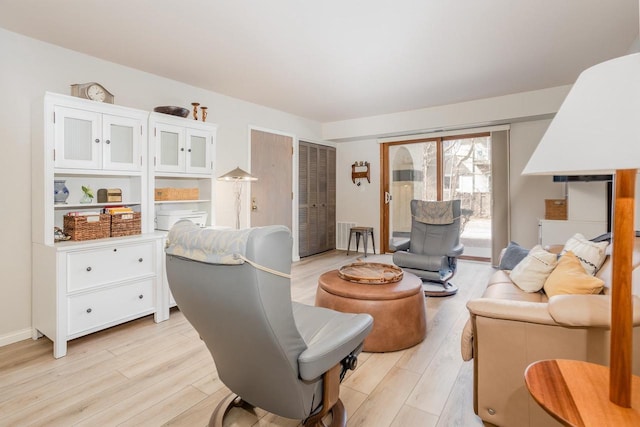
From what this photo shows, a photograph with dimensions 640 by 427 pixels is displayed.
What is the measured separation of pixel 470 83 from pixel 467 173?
182cm

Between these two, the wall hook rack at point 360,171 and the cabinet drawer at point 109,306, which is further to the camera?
the wall hook rack at point 360,171

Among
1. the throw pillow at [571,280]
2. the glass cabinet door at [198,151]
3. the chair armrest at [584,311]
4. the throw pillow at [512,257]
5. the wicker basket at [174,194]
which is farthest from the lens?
the glass cabinet door at [198,151]

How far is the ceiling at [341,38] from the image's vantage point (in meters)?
2.35

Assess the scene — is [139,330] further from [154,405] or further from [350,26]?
[350,26]

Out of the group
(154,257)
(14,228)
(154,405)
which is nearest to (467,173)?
(154,257)

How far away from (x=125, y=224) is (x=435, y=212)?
340cm

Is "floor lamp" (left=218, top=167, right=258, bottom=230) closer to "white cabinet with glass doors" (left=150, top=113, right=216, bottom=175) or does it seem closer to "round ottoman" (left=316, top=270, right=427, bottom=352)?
"white cabinet with glass doors" (left=150, top=113, right=216, bottom=175)

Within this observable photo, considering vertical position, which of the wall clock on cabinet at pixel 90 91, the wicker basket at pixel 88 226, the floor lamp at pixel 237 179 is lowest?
the wicker basket at pixel 88 226

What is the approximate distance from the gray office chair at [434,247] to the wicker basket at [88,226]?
9.68 ft

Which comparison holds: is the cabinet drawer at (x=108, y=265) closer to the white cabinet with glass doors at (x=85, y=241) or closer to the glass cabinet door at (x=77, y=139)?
the white cabinet with glass doors at (x=85, y=241)

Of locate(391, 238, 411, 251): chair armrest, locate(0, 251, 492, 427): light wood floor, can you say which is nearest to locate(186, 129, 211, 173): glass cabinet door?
locate(0, 251, 492, 427): light wood floor

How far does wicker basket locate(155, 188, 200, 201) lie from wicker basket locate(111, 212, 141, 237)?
0.32 metres

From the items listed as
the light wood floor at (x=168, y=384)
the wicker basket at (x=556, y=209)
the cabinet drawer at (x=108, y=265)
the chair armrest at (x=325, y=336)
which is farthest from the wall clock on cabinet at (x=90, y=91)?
the wicker basket at (x=556, y=209)

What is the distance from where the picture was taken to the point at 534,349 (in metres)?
1.50
